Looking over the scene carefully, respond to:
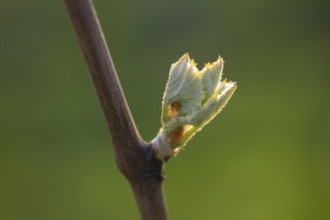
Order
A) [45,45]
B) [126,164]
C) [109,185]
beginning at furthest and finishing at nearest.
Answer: [45,45] < [109,185] < [126,164]

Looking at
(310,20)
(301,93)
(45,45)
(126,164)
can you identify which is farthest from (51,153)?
(126,164)

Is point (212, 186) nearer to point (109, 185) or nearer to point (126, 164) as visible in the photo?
point (109, 185)

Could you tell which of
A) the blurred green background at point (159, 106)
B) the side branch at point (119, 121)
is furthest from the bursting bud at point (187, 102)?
the blurred green background at point (159, 106)

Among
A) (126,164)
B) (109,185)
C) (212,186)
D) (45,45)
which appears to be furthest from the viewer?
(45,45)

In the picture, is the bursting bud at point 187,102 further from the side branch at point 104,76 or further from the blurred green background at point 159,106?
the blurred green background at point 159,106

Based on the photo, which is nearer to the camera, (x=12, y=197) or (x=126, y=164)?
(x=126, y=164)

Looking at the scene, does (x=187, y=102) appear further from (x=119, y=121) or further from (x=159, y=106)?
(x=159, y=106)

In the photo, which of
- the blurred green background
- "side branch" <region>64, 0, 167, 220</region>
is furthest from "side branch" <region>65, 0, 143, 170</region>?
the blurred green background

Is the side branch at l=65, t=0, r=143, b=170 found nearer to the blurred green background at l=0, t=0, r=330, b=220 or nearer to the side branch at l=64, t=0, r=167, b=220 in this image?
the side branch at l=64, t=0, r=167, b=220
